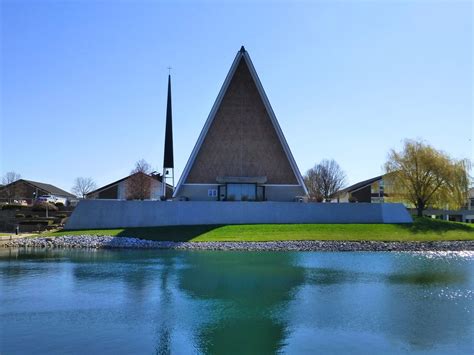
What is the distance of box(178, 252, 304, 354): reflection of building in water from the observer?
10.6m

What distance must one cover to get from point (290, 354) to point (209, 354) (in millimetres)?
1703

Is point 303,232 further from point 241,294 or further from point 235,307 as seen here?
point 235,307

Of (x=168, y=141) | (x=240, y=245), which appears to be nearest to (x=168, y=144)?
(x=168, y=141)

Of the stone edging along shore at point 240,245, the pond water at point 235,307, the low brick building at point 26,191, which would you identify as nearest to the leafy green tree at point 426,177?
the stone edging along shore at point 240,245

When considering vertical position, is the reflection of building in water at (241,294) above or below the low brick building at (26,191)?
below

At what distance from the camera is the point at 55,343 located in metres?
10.2

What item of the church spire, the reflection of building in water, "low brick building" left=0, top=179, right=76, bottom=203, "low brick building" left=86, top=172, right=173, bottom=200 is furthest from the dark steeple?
"low brick building" left=0, top=179, right=76, bottom=203

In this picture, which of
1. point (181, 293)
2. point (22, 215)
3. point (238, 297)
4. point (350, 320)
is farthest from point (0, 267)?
point (22, 215)

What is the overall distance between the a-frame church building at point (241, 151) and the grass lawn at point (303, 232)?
17.4 ft

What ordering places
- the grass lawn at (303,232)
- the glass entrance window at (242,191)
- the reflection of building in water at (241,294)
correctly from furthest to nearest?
the glass entrance window at (242,191) → the grass lawn at (303,232) → the reflection of building in water at (241,294)

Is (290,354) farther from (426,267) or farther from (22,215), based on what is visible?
(22,215)

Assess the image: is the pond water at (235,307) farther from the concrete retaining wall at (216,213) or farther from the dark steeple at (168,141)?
the dark steeple at (168,141)

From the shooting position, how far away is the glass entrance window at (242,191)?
39656 millimetres

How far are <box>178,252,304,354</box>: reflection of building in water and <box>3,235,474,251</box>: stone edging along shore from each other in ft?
10.3
